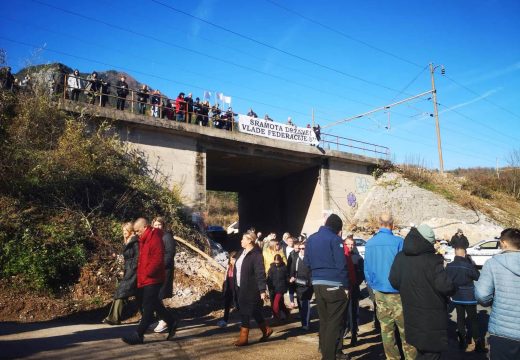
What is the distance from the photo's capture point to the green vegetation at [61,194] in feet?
28.0

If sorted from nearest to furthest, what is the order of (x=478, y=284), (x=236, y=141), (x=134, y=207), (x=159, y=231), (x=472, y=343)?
(x=478, y=284), (x=159, y=231), (x=472, y=343), (x=134, y=207), (x=236, y=141)

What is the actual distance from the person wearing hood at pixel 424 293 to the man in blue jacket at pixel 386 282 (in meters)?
0.69

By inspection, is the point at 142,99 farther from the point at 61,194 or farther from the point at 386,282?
the point at 386,282

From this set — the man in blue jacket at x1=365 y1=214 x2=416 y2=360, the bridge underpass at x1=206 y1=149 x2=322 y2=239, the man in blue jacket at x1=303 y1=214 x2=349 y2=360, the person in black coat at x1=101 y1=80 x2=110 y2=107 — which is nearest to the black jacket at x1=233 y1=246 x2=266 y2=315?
the man in blue jacket at x1=303 y1=214 x2=349 y2=360

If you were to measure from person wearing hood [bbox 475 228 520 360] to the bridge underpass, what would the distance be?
15.3 meters

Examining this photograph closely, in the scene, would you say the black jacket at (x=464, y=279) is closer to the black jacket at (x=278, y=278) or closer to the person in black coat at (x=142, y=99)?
the black jacket at (x=278, y=278)

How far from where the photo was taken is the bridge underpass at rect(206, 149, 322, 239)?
68.3 ft

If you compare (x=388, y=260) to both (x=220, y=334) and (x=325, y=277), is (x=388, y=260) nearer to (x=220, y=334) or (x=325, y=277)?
(x=325, y=277)

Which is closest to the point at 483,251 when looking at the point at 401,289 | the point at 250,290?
the point at 250,290

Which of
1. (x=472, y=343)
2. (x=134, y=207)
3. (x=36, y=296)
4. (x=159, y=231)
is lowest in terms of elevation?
(x=472, y=343)

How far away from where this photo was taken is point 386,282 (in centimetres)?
449

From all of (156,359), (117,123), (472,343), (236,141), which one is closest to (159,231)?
(156,359)

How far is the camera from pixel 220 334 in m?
6.48

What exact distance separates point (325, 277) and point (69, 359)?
3.27 metres
